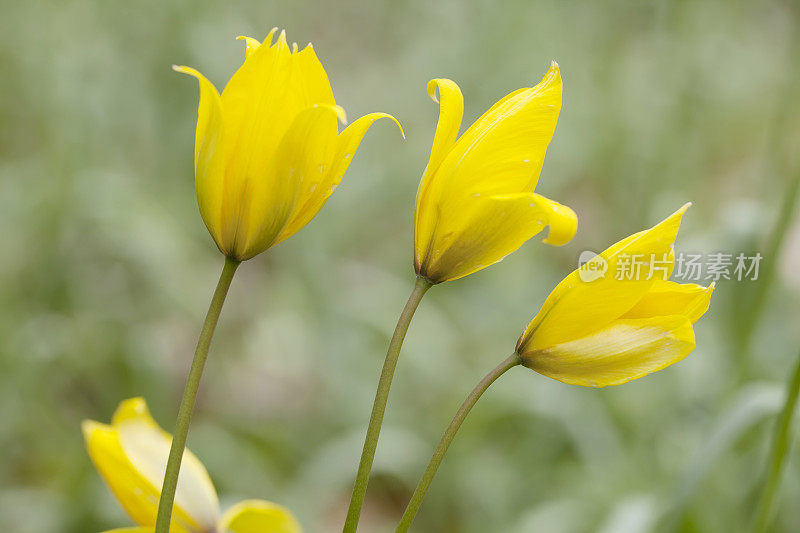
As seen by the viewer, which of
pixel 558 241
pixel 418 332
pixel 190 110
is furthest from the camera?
pixel 190 110

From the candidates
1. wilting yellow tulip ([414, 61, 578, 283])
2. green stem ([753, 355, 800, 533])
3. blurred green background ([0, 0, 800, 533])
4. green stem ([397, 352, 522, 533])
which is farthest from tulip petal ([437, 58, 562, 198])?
blurred green background ([0, 0, 800, 533])

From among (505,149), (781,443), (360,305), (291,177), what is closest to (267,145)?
(291,177)

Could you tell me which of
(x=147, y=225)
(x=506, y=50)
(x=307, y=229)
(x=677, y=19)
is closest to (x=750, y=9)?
(x=506, y=50)

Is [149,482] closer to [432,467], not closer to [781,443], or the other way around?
[432,467]

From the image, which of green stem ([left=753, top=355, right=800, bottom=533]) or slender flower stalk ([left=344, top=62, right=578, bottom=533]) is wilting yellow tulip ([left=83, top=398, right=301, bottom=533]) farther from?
green stem ([left=753, top=355, right=800, bottom=533])

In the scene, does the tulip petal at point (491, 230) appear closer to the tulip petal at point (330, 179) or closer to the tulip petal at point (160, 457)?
the tulip petal at point (330, 179)

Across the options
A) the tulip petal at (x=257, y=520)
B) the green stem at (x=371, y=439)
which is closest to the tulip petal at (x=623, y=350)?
the green stem at (x=371, y=439)

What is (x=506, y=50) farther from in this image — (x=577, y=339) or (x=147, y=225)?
(x=577, y=339)
